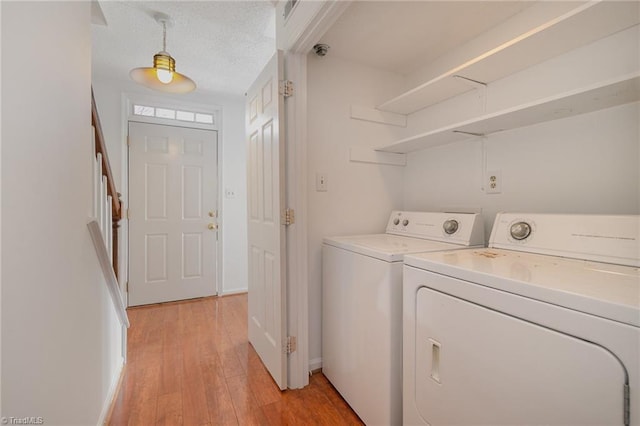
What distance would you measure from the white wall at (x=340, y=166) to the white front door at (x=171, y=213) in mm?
1970

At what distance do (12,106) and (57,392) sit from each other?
2.74 ft

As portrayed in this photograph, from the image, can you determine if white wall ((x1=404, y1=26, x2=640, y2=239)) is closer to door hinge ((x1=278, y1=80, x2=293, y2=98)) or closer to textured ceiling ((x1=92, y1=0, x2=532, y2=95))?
textured ceiling ((x1=92, y1=0, x2=532, y2=95))

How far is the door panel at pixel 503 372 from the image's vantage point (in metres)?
0.64

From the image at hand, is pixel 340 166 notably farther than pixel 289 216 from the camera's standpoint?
Yes

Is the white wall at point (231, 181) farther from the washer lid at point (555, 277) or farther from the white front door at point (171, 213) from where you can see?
the washer lid at point (555, 277)

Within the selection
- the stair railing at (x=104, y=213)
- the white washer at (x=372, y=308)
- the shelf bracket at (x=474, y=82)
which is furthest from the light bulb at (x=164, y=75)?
the shelf bracket at (x=474, y=82)

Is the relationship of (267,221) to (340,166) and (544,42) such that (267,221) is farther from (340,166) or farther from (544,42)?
(544,42)

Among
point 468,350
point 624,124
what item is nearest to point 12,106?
point 468,350

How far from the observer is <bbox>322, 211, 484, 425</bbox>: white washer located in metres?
1.23

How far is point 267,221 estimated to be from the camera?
1822mm

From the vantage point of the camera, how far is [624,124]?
1144 mm

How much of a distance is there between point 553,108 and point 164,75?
210 cm

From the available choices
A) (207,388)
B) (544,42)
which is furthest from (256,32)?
(207,388)

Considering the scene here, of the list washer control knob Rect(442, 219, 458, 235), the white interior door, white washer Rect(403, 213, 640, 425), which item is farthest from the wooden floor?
washer control knob Rect(442, 219, 458, 235)
